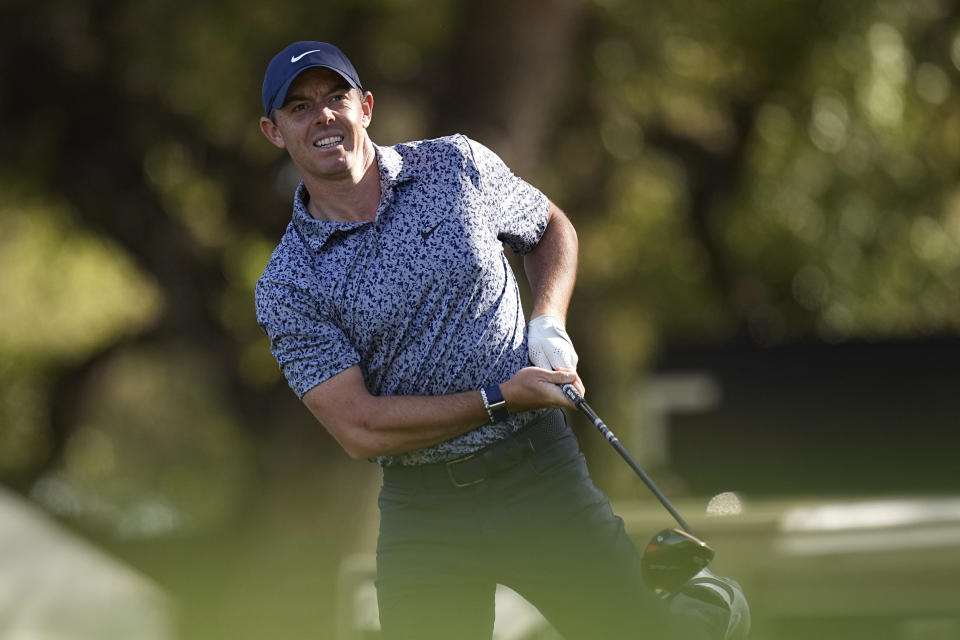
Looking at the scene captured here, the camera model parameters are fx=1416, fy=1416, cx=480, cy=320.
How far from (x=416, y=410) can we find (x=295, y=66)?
0.86 metres

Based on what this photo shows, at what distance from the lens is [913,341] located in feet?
29.4

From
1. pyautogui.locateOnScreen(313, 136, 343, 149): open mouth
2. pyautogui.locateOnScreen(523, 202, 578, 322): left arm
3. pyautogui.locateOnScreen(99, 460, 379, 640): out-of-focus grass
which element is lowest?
pyautogui.locateOnScreen(99, 460, 379, 640): out-of-focus grass

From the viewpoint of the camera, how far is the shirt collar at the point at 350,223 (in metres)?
3.34

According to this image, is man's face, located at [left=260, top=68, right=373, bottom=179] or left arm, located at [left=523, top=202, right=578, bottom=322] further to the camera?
left arm, located at [left=523, top=202, right=578, bottom=322]

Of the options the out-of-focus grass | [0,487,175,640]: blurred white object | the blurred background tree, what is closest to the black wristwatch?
[0,487,175,640]: blurred white object

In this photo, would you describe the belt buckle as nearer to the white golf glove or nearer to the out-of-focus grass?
the white golf glove

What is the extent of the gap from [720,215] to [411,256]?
8641mm

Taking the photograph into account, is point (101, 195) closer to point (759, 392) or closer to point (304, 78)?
point (759, 392)

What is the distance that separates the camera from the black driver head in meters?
3.29

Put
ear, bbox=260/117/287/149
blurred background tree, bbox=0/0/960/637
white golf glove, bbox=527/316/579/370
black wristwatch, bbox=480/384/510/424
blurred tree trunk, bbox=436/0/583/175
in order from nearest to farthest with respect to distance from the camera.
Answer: black wristwatch, bbox=480/384/510/424, white golf glove, bbox=527/316/579/370, ear, bbox=260/117/287/149, blurred tree trunk, bbox=436/0/583/175, blurred background tree, bbox=0/0/960/637

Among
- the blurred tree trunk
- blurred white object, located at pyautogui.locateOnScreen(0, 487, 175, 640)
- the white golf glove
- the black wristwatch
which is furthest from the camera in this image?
the blurred tree trunk

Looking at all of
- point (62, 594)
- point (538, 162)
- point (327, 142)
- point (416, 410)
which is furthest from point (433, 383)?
point (538, 162)

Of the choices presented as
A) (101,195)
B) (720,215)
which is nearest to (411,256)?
(101,195)

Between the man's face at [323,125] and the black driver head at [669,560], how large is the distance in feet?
3.73
